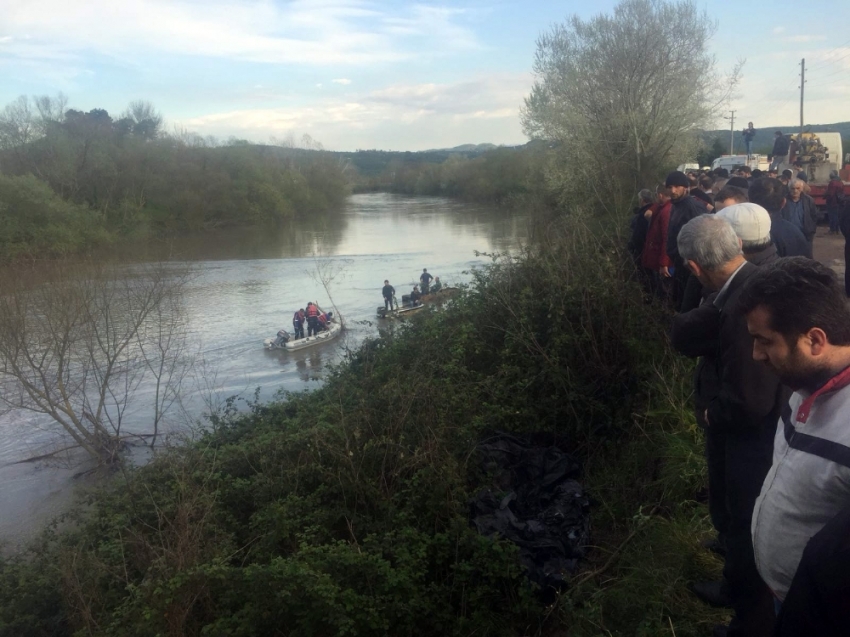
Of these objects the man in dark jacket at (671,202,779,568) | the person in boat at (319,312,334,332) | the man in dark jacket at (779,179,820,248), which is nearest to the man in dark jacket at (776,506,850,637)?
the man in dark jacket at (671,202,779,568)

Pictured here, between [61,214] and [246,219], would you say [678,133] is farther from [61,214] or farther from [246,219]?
[246,219]

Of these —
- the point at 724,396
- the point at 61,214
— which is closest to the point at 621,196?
the point at 724,396

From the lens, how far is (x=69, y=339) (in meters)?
15.1

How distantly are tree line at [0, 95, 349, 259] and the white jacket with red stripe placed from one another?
1341 inches

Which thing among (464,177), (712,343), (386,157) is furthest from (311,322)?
(386,157)

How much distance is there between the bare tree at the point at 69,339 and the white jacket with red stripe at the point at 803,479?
14.2m

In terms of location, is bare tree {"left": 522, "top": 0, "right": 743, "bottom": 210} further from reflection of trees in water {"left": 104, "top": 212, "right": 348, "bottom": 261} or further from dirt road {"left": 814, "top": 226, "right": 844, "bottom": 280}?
reflection of trees in water {"left": 104, "top": 212, "right": 348, "bottom": 261}

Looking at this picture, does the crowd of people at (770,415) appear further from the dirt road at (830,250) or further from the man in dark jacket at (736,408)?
the dirt road at (830,250)

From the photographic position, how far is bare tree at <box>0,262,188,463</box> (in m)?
14.5

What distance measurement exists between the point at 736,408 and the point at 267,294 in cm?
3289

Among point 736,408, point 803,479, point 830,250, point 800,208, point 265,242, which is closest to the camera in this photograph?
point 803,479

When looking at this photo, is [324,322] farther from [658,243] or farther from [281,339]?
[658,243]

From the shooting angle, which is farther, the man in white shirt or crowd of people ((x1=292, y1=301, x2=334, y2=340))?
crowd of people ((x1=292, y1=301, x2=334, y2=340))

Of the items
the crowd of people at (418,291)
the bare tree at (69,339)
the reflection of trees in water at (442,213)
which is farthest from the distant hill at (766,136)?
the bare tree at (69,339)
